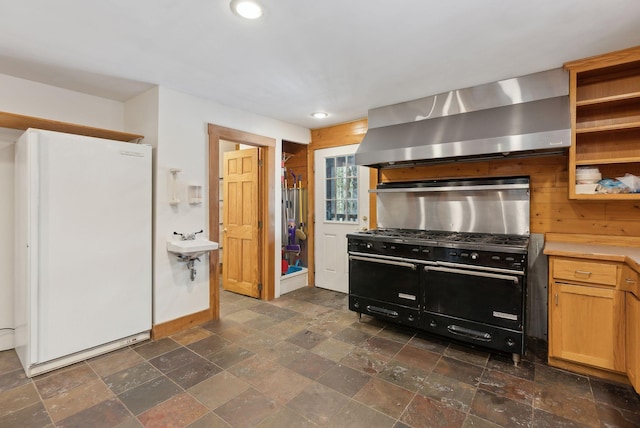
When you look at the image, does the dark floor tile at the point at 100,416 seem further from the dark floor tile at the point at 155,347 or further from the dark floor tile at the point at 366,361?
the dark floor tile at the point at 366,361

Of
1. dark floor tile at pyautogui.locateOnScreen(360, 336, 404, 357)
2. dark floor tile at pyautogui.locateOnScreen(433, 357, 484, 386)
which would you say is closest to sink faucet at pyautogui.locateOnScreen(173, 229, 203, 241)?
dark floor tile at pyautogui.locateOnScreen(360, 336, 404, 357)

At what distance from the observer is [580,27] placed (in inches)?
77.5

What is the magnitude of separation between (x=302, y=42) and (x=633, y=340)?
2.94 meters

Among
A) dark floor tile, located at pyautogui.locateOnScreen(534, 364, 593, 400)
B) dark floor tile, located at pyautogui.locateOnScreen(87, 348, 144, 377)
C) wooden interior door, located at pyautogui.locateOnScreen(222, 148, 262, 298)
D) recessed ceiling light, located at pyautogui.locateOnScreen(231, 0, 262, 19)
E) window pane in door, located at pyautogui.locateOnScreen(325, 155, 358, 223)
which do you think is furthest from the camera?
window pane in door, located at pyautogui.locateOnScreen(325, 155, 358, 223)

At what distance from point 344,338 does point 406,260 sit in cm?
96

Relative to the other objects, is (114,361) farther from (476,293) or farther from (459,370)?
(476,293)

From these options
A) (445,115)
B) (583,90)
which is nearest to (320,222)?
(445,115)

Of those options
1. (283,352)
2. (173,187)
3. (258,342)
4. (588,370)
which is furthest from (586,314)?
(173,187)

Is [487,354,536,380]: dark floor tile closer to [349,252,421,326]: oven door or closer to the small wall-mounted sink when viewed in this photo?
[349,252,421,326]: oven door

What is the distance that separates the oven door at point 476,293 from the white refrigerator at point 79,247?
2.67 metres

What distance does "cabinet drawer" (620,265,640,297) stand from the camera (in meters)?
1.95

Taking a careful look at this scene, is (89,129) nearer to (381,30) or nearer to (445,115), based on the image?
(381,30)

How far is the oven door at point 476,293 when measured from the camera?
2.39 meters

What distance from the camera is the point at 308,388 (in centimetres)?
215
